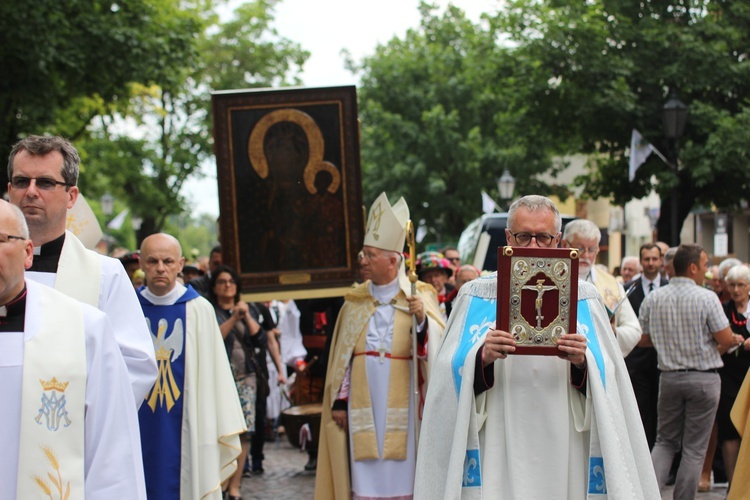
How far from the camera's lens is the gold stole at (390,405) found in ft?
26.0

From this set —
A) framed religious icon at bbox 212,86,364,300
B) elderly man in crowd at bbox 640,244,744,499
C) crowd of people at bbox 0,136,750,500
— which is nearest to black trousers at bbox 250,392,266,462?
crowd of people at bbox 0,136,750,500

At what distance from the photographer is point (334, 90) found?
1013 cm

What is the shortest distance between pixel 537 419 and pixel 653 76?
2033 centimetres

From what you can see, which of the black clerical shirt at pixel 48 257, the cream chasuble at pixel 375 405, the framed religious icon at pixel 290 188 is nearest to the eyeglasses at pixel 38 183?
the black clerical shirt at pixel 48 257

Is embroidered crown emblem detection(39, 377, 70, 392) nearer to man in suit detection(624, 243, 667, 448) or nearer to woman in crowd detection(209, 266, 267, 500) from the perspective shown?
woman in crowd detection(209, 266, 267, 500)

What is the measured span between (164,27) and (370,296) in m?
12.5

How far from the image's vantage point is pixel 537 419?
15.8ft

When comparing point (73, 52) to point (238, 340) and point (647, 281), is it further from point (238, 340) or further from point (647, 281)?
point (647, 281)

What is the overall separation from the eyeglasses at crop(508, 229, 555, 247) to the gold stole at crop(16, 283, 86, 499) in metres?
2.03

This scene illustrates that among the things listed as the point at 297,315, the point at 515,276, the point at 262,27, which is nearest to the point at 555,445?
the point at 515,276

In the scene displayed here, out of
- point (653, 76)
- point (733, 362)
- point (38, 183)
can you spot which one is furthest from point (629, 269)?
point (653, 76)

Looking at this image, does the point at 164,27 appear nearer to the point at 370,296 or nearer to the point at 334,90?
the point at 334,90

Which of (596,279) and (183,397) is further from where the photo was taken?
(596,279)

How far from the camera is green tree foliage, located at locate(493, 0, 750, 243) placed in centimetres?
2323
